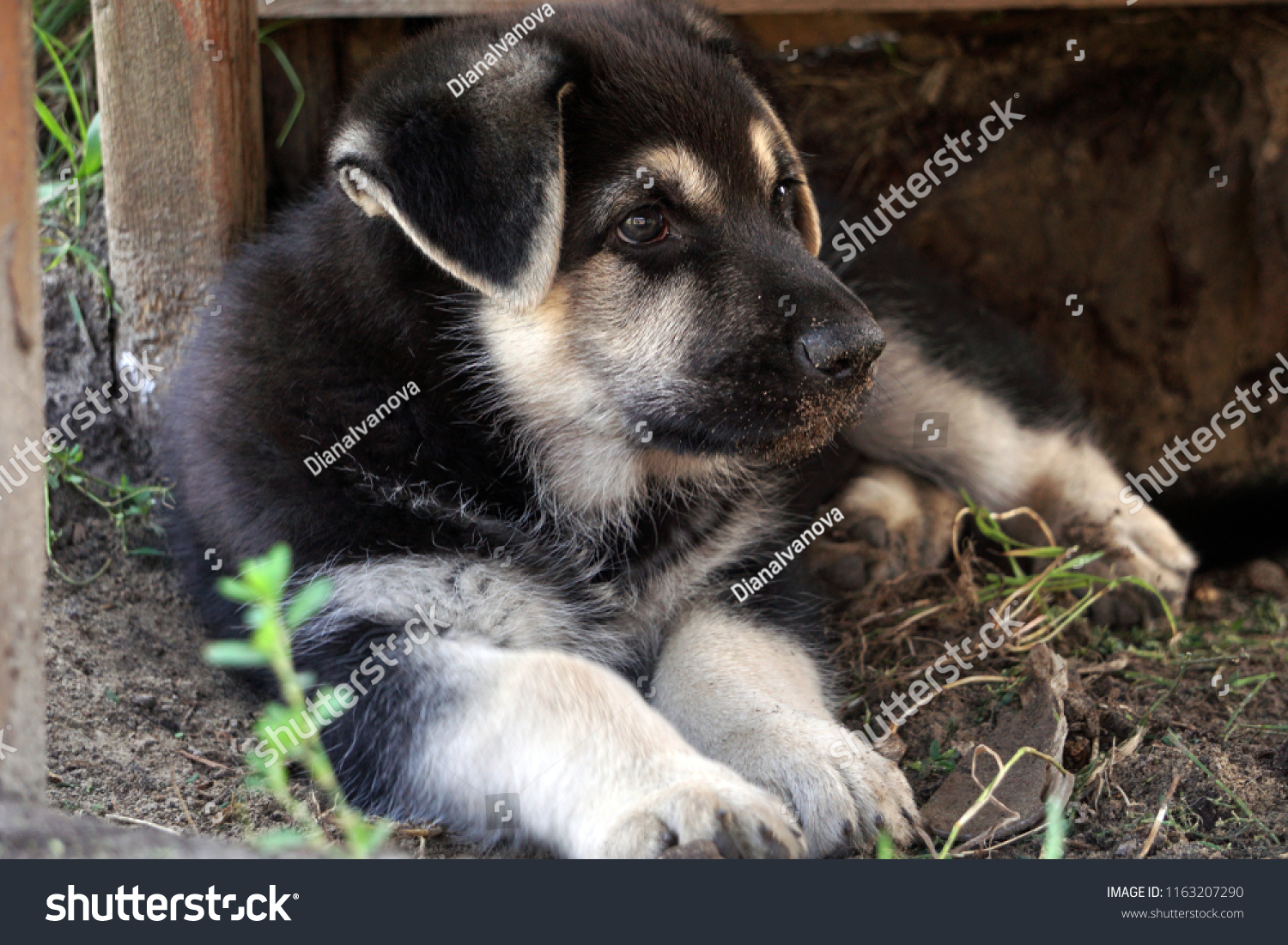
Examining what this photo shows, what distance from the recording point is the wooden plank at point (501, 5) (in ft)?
11.5

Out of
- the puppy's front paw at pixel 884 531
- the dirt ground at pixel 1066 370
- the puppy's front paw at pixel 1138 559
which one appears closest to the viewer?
the dirt ground at pixel 1066 370

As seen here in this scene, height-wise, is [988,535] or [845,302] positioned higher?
[845,302]

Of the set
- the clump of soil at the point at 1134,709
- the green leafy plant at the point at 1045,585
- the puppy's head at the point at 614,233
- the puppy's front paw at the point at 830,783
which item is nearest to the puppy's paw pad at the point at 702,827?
the puppy's front paw at the point at 830,783

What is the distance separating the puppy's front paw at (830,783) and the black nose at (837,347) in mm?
785

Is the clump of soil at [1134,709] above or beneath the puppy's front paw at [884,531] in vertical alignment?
beneath

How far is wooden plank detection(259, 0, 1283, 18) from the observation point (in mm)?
3518

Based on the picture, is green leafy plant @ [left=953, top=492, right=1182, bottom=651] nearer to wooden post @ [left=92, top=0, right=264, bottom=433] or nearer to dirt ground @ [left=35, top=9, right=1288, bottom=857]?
dirt ground @ [left=35, top=9, right=1288, bottom=857]

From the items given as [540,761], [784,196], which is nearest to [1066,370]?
[784,196]

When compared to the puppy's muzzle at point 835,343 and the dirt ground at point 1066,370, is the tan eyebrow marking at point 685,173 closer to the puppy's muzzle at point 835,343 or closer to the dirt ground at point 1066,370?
the puppy's muzzle at point 835,343

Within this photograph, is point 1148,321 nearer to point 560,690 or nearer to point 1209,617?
point 1209,617

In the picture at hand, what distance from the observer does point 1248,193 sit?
470 cm

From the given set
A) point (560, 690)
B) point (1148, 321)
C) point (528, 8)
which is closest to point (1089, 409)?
point (1148, 321)

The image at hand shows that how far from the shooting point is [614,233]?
269 centimetres
